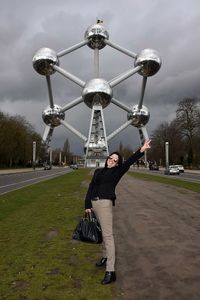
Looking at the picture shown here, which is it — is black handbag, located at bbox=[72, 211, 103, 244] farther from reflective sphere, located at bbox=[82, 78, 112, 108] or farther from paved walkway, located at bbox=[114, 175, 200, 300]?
reflective sphere, located at bbox=[82, 78, 112, 108]

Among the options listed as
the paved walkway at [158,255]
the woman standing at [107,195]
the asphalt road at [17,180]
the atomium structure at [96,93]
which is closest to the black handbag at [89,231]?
the woman standing at [107,195]

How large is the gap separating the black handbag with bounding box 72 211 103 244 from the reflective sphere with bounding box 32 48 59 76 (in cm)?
6410

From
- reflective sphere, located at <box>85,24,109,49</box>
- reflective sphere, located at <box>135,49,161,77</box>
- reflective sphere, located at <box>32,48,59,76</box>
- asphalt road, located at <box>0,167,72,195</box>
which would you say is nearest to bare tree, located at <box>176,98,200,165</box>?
reflective sphere, located at <box>135,49,161,77</box>

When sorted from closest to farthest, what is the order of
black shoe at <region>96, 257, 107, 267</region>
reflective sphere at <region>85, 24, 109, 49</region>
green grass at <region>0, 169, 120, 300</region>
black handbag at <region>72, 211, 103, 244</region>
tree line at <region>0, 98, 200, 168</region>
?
green grass at <region>0, 169, 120, 300</region>
black handbag at <region>72, 211, 103, 244</region>
black shoe at <region>96, 257, 107, 267</region>
reflective sphere at <region>85, 24, 109, 49</region>
tree line at <region>0, 98, 200, 168</region>

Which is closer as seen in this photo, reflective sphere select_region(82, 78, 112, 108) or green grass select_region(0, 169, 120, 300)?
green grass select_region(0, 169, 120, 300)

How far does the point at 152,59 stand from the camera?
6938 centimetres

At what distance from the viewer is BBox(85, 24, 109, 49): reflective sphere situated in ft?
238

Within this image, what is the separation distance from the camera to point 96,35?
72.8 meters

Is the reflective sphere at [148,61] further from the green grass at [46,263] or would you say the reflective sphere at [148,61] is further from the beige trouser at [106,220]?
the beige trouser at [106,220]

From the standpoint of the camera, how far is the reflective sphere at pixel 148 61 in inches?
2739

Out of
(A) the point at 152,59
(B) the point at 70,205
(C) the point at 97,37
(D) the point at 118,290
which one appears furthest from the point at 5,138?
(D) the point at 118,290

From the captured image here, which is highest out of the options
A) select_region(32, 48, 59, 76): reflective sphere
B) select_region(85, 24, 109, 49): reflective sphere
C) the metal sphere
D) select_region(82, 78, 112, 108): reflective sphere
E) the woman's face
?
select_region(85, 24, 109, 49): reflective sphere

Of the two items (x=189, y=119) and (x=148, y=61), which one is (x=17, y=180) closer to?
(x=148, y=61)

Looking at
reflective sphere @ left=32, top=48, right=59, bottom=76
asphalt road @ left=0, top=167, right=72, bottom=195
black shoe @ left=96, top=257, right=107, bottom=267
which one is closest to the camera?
black shoe @ left=96, top=257, right=107, bottom=267
